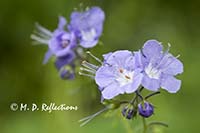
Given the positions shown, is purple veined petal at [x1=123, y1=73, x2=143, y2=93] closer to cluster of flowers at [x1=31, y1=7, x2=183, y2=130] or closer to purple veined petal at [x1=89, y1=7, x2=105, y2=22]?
cluster of flowers at [x1=31, y1=7, x2=183, y2=130]

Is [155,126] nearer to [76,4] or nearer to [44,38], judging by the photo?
[44,38]

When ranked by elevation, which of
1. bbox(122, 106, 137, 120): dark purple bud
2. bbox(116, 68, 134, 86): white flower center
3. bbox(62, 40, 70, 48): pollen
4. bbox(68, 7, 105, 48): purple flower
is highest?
bbox(68, 7, 105, 48): purple flower

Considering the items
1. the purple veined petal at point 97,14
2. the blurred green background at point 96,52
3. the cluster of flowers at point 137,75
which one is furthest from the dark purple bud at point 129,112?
the blurred green background at point 96,52

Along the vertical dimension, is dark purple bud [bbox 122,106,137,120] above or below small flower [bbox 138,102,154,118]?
above

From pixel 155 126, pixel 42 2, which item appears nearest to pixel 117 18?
pixel 42 2

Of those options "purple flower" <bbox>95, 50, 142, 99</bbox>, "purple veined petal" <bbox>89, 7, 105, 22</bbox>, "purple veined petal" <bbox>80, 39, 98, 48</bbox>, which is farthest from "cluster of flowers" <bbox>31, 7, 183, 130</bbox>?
"purple veined petal" <bbox>89, 7, 105, 22</bbox>
